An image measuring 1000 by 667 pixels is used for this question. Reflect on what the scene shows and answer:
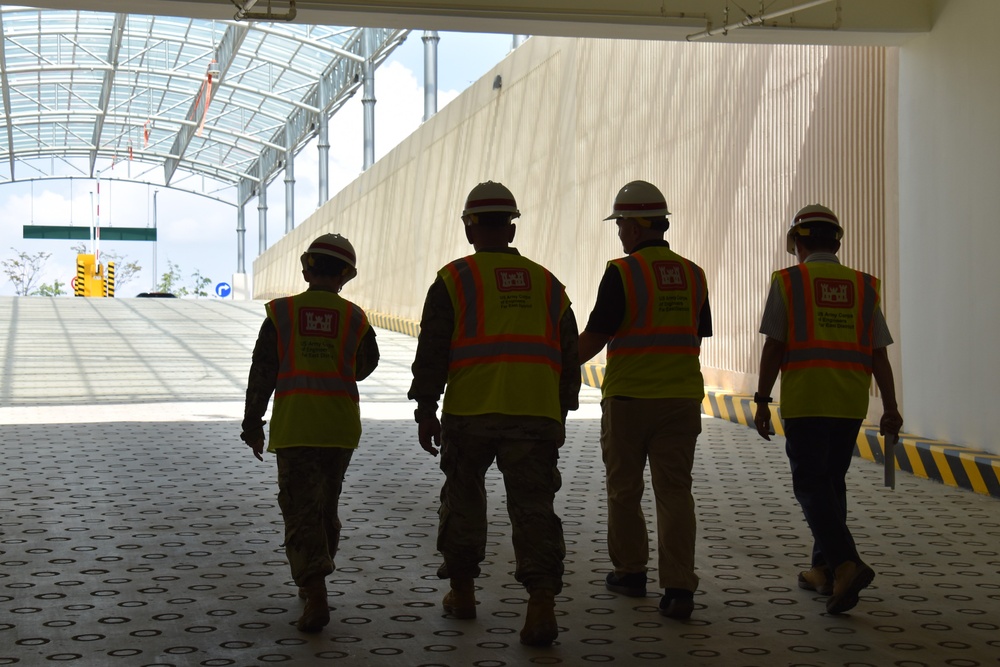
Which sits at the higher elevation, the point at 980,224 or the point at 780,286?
the point at 980,224

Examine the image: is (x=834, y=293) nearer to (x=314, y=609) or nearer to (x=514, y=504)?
(x=514, y=504)

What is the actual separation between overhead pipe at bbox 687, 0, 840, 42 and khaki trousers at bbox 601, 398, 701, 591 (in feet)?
16.8

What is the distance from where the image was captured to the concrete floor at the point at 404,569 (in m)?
4.48

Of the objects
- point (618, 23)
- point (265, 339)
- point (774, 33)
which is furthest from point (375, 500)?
point (774, 33)

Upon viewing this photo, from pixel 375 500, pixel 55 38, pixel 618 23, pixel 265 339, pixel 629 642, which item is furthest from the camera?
pixel 55 38

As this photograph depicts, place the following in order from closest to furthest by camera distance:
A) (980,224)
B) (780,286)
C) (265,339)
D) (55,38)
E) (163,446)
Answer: (265,339), (780,286), (980,224), (163,446), (55,38)

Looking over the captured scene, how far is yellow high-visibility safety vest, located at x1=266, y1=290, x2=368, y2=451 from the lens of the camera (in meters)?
4.87

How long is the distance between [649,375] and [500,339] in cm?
84

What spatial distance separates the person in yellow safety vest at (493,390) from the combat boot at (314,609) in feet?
1.65

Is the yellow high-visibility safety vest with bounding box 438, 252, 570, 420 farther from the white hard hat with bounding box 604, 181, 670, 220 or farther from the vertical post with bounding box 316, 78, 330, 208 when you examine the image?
the vertical post with bounding box 316, 78, 330, 208

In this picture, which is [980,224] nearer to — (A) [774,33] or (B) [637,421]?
(A) [774,33]

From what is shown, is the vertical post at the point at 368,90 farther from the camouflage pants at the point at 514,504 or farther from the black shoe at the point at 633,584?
the camouflage pants at the point at 514,504

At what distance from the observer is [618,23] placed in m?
9.95

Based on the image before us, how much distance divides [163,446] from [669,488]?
7.13 meters
